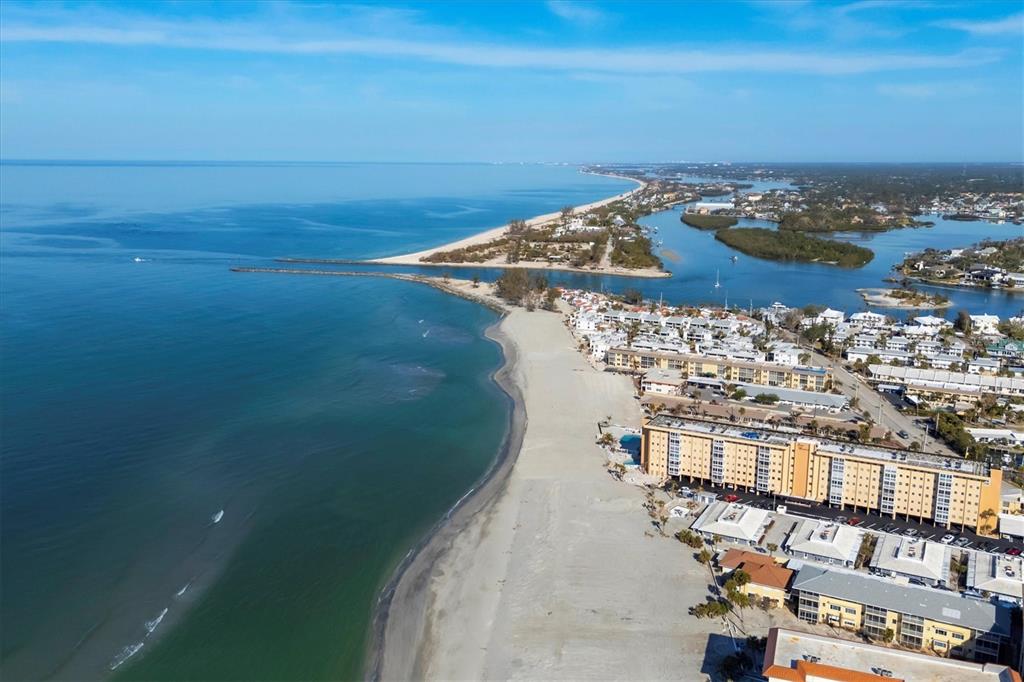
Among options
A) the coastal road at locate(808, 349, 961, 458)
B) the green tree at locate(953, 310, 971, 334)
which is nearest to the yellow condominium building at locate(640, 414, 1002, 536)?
the coastal road at locate(808, 349, 961, 458)

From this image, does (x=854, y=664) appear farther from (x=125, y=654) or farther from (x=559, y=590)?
(x=125, y=654)

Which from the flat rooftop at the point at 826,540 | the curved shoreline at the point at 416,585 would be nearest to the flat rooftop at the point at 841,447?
the flat rooftop at the point at 826,540

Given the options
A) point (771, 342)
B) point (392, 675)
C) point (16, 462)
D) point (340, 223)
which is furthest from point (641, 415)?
point (340, 223)

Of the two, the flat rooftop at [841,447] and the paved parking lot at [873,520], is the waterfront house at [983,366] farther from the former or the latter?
the paved parking lot at [873,520]

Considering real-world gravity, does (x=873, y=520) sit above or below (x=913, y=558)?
below

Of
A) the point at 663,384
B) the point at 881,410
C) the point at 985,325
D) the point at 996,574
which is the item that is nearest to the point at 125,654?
the point at 996,574

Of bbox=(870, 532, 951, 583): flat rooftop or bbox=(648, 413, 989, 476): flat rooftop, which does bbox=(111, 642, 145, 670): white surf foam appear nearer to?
bbox=(648, 413, 989, 476): flat rooftop

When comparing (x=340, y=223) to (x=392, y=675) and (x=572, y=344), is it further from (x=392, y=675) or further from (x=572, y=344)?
(x=392, y=675)
